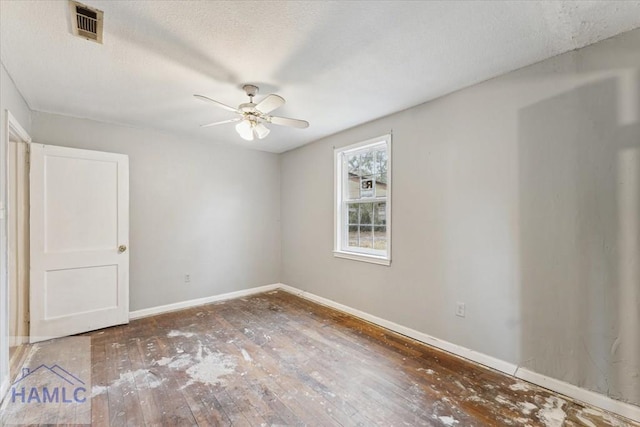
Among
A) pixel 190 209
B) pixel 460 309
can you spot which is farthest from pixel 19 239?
pixel 460 309

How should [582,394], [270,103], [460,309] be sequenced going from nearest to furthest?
[582,394] < [270,103] < [460,309]

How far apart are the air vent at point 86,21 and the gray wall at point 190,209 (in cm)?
202

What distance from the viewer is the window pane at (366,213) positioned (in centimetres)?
372

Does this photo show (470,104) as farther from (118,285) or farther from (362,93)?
(118,285)

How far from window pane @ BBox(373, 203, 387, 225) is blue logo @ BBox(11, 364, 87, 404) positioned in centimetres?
314

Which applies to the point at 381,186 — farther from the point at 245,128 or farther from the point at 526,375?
the point at 526,375

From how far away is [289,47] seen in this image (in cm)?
201

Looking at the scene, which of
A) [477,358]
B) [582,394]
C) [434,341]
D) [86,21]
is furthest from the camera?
[434,341]

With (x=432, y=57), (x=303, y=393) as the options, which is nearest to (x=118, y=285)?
(x=303, y=393)

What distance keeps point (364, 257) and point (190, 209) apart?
262 cm

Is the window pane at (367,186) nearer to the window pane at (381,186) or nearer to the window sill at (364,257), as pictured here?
Answer: the window pane at (381,186)

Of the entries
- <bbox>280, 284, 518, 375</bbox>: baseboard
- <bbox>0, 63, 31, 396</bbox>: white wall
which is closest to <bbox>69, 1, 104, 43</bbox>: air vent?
<bbox>0, 63, 31, 396</bbox>: white wall

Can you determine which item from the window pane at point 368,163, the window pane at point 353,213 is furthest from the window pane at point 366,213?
the window pane at point 368,163

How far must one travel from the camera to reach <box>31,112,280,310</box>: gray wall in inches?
144
